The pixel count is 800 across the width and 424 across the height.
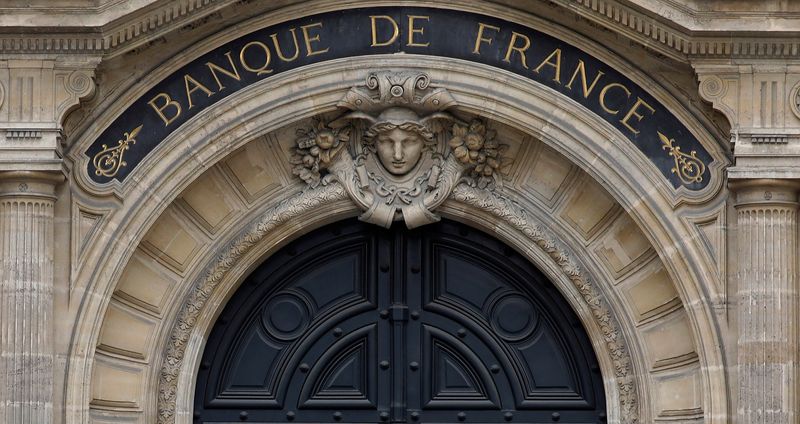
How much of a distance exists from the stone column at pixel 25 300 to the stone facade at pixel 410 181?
0.01 m

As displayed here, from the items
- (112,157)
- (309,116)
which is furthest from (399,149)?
(112,157)

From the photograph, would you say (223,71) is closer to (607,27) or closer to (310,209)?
(310,209)

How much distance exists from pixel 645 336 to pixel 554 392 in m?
0.82

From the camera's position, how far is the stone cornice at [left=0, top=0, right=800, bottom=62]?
1366 centimetres

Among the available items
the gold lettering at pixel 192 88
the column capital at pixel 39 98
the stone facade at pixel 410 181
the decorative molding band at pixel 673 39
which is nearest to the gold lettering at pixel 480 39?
the stone facade at pixel 410 181

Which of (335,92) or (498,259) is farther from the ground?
(335,92)

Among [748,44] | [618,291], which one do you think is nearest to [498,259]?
[618,291]

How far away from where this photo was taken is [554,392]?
47.6 ft

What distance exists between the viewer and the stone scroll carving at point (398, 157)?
14.2 meters

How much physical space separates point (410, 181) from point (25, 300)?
2804 mm

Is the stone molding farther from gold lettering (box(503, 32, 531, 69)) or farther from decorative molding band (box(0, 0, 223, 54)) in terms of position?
decorative molding band (box(0, 0, 223, 54))

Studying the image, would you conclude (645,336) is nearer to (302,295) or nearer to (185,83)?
(302,295)

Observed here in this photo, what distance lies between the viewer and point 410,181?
47.1 ft

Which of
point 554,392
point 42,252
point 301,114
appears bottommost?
point 554,392
